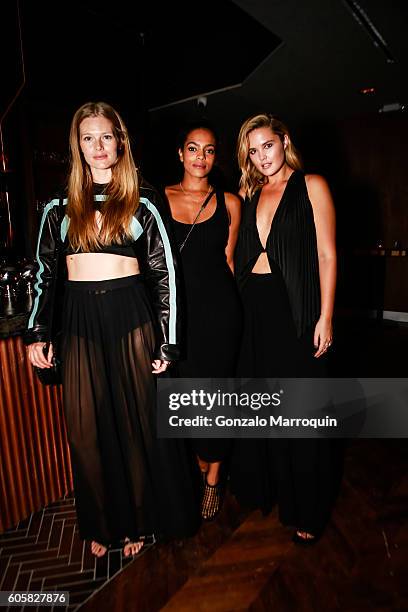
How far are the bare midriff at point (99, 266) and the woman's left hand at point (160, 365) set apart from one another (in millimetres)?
387

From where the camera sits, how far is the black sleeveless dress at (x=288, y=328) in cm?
179

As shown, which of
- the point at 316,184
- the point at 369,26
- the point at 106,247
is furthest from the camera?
the point at 369,26

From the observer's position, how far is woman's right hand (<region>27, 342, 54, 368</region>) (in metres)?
1.74

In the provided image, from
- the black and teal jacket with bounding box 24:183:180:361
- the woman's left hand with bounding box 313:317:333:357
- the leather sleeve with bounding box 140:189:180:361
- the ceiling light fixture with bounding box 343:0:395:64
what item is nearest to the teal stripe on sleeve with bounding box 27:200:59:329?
the black and teal jacket with bounding box 24:183:180:361

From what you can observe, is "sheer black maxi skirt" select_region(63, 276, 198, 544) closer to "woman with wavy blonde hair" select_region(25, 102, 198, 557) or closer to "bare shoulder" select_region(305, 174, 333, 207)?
"woman with wavy blonde hair" select_region(25, 102, 198, 557)

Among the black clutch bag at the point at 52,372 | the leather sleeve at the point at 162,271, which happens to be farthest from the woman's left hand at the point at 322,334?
the black clutch bag at the point at 52,372

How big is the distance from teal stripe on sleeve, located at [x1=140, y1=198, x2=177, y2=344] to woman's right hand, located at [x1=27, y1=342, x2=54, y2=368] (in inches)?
20.5

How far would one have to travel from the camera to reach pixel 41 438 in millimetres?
2182

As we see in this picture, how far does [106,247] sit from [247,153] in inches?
32.5

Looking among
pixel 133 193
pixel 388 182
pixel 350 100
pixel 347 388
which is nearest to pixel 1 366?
pixel 133 193

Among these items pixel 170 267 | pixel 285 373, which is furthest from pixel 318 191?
pixel 285 373

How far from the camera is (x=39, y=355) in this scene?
1.74 meters

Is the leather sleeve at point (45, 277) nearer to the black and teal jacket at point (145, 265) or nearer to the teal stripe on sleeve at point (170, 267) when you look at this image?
the black and teal jacket at point (145, 265)

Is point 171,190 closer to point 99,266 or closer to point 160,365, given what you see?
point 99,266
